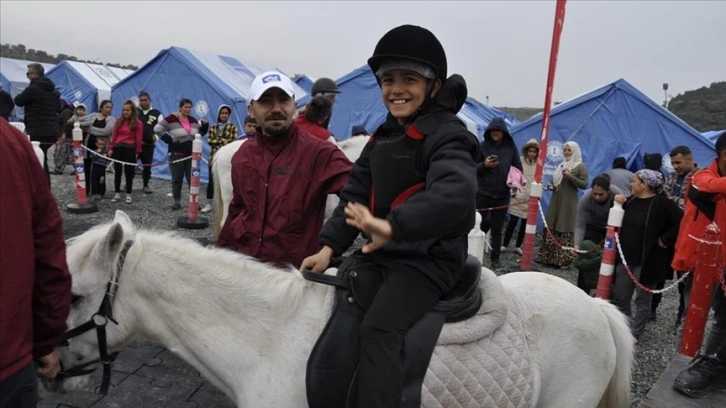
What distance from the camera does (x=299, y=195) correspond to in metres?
2.82

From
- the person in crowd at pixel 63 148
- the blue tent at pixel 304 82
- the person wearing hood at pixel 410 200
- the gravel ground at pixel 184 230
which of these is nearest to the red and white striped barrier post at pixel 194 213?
the gravel ground at pixel 184 230

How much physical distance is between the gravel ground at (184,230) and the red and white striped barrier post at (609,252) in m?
0.81

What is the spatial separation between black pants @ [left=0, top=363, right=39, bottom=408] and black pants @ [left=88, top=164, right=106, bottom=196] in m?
9.73

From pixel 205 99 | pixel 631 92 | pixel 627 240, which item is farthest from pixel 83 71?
pixel 627 240

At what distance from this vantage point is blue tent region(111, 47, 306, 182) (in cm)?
1370

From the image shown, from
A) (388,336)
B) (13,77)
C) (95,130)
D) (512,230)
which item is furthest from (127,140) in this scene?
(13,77)

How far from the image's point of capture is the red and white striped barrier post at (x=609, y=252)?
5137mm

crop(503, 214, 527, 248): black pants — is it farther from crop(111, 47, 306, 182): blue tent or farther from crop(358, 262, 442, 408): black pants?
crop(111, 47, 306, 182): blue tent

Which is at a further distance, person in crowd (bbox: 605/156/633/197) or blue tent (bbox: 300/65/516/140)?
blue tent (bbox: 300/65/516/140)

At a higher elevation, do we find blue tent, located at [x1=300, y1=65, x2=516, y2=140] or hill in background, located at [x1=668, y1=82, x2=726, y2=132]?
Result: hill in background, located at [x1=668, y1=82, x2=726, y2=132]

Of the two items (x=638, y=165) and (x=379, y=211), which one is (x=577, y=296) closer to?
(x=379, y=211)

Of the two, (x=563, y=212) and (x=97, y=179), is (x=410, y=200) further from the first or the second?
(x=97, y=179)

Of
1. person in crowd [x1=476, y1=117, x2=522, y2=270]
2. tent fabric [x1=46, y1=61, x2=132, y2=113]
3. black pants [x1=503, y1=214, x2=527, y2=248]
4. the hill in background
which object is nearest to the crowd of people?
person in crowd [x1=476, y1=117, x2=522, y2=270]

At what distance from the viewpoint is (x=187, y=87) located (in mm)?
14141
